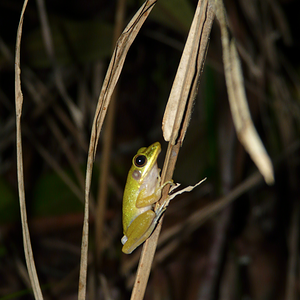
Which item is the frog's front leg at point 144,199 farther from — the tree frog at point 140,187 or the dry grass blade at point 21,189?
the dry grass blade at point 21,189

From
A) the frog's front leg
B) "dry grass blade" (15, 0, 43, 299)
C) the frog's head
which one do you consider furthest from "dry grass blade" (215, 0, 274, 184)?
the frog's head

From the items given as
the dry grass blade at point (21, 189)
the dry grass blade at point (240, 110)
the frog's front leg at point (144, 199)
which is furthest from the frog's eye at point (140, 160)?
the dry grass blade at point (240, 110)

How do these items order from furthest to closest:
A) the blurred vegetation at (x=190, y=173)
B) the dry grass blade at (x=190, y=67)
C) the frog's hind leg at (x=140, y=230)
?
1. the blurred vegetation at (x=190, y=173)
2. the frog's hind leg at (x=140, y=230)
3. the dry grass blade at (x=190, y=67)

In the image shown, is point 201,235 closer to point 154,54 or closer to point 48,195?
point 48,195

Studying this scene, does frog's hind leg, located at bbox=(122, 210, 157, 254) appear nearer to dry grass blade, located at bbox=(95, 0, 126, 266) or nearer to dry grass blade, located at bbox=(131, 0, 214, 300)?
dry grass blade, located at bbox=(95, 0, 126, 266)

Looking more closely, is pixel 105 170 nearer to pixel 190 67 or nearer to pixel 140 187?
pixel 140 187

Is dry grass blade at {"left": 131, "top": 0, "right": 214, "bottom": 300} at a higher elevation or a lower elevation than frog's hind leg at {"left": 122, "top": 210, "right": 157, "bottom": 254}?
higher

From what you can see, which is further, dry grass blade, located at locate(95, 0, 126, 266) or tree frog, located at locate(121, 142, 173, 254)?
dry grass blade, located at locate(95, 0, 126, 266)
